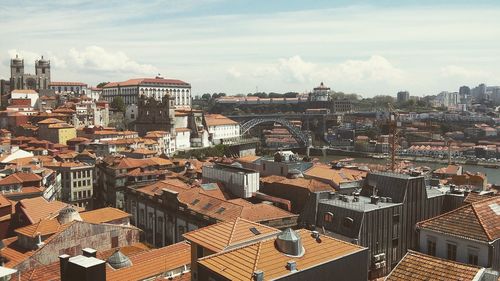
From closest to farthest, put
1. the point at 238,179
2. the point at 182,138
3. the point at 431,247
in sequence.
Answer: the point at 431,247
the point at 238,179
the point at 182,138

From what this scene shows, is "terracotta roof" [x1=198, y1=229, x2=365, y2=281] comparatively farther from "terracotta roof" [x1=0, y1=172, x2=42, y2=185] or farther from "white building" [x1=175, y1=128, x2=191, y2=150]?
"white building" [x1=175, y1=128, x2=191, y2=150]

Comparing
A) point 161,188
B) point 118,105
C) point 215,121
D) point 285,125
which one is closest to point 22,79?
point 118,105

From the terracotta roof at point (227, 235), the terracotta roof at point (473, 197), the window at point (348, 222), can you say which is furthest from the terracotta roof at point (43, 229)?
the terracotta roof at point (473, 197)

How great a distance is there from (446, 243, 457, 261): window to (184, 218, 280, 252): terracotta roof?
16.3 ft

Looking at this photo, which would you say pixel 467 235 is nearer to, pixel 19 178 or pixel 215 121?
pixel 19 178

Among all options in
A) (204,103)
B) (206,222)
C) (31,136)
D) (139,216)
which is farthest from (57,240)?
(204,103)

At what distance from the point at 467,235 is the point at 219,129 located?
250 feet

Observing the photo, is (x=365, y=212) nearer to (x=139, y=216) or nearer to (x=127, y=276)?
(x=127, y=276)

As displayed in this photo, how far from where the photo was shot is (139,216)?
87.4 feet

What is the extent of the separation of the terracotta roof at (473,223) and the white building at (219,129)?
71.4m

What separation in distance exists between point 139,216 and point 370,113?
120695mm

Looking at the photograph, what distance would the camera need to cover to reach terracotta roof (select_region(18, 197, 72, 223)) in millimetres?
22047

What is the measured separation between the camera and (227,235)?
1370 cm

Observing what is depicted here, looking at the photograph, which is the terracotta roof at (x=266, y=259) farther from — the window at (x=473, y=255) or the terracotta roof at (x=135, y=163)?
the terracotta roof at (x=135, y=163)
